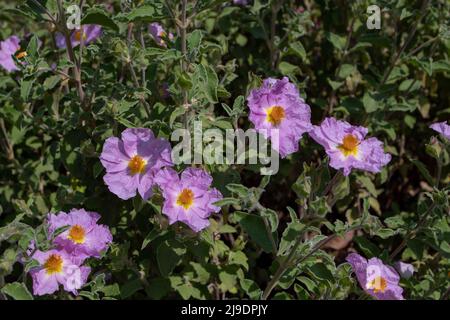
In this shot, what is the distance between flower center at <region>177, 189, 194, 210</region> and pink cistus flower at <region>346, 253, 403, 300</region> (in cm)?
61

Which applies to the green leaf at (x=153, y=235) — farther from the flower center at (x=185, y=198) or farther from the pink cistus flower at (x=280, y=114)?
the pink cistus flower at (x=280, y=114)

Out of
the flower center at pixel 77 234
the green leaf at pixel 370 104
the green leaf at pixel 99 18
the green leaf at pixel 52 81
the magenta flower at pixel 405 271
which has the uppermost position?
the green leaf at pixel 99 18

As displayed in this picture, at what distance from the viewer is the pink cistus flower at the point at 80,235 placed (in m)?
2.11

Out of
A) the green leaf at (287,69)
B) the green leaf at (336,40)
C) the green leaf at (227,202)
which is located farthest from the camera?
the green leaf at (336,40)

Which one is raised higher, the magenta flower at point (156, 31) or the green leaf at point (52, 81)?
the magenta flower at point (156, 31)

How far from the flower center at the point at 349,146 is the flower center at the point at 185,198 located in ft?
1.76

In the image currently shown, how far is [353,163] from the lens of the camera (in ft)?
6.57

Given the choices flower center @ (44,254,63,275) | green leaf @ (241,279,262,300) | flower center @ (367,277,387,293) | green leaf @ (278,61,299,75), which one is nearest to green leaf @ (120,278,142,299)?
flower center @ (44,254,63,275)

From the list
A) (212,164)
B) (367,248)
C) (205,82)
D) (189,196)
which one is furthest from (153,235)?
(367,248)

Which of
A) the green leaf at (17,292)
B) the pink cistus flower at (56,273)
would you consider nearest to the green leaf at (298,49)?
the pink cistus flower at (56,273)

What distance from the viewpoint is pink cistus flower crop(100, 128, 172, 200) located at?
6.93 feet

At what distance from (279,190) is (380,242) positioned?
588mm

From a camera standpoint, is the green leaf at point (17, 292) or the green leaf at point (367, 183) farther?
the green leaf at point (367, 183)

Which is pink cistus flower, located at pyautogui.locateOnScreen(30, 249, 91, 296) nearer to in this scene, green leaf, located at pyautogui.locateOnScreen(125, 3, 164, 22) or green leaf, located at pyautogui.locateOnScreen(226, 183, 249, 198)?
green leaf, located at pyautogui.locateOnScreen(226, 183, 249, 198)
